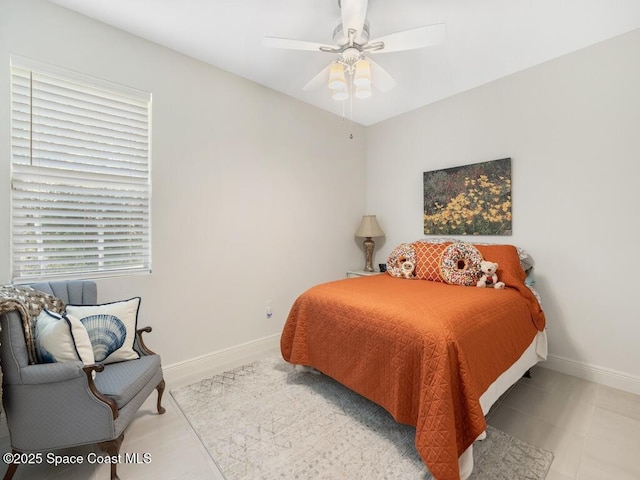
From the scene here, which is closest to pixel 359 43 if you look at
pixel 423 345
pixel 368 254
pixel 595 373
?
pixel 423 345

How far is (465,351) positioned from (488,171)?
2056mm

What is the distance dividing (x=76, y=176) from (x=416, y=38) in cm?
232

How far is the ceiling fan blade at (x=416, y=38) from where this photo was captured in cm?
157

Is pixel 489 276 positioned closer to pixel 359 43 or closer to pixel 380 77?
pixel 380 77

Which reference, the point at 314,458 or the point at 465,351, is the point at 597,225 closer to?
the point at 465,351

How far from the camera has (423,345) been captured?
4.75 ft

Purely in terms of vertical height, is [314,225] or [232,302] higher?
[314,225]

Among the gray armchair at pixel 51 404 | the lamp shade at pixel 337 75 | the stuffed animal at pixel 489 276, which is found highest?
the lamp shade at pixel 337 75

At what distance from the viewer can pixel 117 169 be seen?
7.00 feet

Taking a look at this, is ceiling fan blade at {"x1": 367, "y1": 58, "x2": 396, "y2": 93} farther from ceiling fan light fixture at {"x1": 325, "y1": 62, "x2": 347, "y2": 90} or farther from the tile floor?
the tile floor

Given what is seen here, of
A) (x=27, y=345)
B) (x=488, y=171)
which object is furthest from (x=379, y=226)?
(x=27, y=345)

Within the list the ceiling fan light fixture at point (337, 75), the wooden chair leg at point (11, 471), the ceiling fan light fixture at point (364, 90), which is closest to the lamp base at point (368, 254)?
the ceiling fan light fixture at point (364, 90)

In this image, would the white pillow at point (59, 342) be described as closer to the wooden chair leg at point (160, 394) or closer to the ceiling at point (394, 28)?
the wooden chair leg at point (160, 394)

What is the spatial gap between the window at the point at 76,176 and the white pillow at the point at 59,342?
686 millimetres
